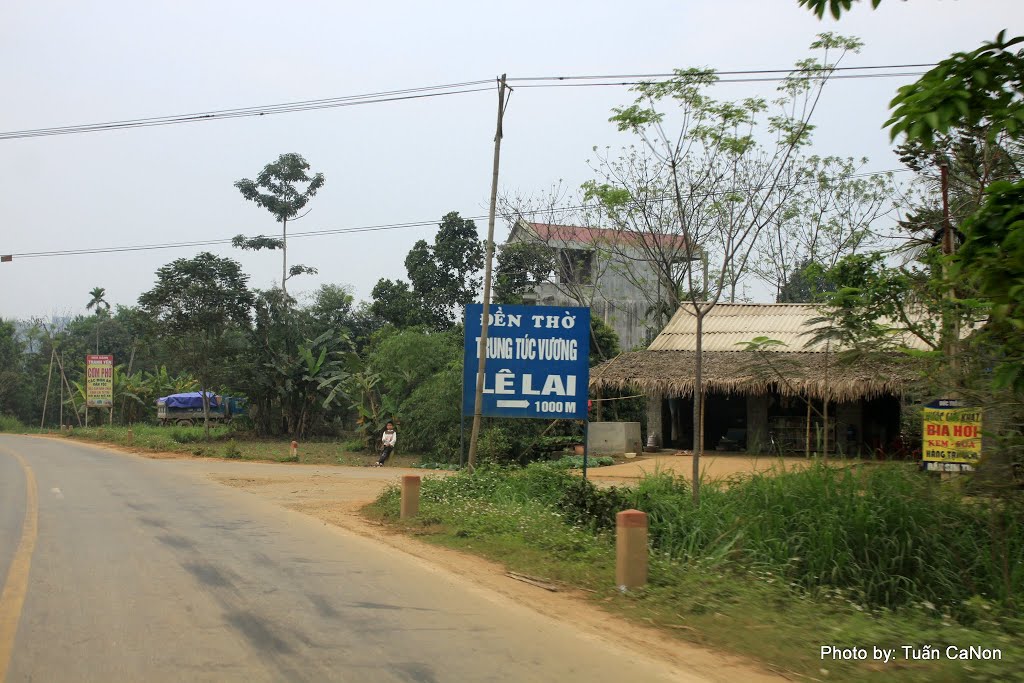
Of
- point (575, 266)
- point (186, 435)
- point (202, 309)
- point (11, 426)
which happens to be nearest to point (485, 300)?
point (575, 266)

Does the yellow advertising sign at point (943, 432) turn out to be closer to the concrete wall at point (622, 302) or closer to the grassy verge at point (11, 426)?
the concrete wall at point (622, 302)

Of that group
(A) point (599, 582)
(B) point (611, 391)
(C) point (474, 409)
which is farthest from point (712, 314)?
(A) point (599, 582)

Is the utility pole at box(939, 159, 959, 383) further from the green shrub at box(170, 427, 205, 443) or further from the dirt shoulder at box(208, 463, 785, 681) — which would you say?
the green shrub at box(170, 427, 205, 443)

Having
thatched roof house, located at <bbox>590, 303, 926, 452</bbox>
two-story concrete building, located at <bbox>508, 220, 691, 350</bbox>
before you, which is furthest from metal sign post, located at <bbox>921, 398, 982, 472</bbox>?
two-story concrete building, located at <bbox>508, 220, 691, 350</bbox>

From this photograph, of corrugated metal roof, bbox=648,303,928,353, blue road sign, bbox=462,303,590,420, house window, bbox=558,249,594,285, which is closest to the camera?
blue road sign, bbox=462,303,590,420

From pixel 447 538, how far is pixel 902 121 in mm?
8599

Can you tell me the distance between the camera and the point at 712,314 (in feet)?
112

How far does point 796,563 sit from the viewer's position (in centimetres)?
972

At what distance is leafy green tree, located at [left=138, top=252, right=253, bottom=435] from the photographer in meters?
37.5

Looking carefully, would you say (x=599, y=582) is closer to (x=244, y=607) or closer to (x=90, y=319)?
(x=244, y=607)

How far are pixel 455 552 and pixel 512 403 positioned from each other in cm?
482

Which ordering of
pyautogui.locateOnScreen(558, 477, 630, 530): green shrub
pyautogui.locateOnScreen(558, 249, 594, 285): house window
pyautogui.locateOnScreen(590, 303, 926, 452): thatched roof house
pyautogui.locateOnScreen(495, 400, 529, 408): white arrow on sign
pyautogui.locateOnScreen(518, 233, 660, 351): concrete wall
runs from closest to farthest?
pyautogui.locateOnScreen(558, 477, 630, 530): green shrub → pyautogui.locateOnScreen(495, 400, 529, 408): white arrow on sign → pyautogui.locateOnScreen(590, 303, 926, 452): thatched roof house → pyautogui.locateOnScreen(558, 249, 594, 285): house window → pyautogui.locateOnScreen(518, 233, 660, 351): concrete wall

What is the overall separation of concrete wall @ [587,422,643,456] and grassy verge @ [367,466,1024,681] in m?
16.7

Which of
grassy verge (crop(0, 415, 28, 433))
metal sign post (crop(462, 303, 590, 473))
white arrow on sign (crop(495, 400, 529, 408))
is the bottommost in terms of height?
grassy verge (crop(0, 415, 28, 433))
